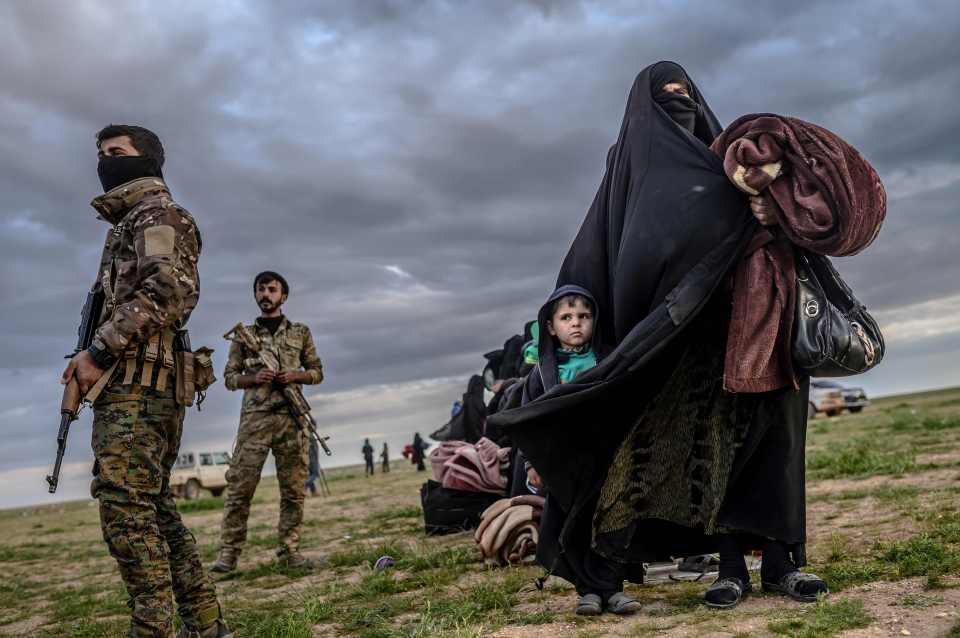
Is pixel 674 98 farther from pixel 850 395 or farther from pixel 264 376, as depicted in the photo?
pixel 850 395

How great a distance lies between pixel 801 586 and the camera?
3.45m

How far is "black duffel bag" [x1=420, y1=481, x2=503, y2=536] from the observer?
25.4 feet

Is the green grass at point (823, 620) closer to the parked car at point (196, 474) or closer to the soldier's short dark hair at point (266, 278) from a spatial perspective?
the soldier's short dark hair at point (266, 278)

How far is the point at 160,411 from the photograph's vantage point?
11.7 feet

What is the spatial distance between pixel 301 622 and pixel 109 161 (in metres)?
2.50

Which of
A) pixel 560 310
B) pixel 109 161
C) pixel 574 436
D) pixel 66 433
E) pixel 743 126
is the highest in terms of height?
pixel 109 161

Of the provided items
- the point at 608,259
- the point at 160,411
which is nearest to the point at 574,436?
the point at 608,259

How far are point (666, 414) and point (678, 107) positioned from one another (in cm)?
155

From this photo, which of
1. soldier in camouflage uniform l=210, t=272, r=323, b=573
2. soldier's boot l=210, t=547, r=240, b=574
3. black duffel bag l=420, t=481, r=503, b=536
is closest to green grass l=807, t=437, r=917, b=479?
black duffel bag l=420, t=481, r=503, b=536

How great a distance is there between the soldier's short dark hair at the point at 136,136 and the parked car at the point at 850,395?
3164cm

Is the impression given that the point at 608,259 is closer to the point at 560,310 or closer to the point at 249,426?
the point at 560,310

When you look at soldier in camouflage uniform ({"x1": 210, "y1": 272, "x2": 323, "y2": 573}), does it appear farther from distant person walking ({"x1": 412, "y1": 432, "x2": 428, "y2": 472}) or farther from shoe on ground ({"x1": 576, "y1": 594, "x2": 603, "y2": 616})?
distant person walking ({"x1": 412, "y1": 432, "x2": 428, "y2": 472})

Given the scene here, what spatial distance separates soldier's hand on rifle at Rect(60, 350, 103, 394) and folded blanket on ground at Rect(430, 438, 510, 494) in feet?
15.2

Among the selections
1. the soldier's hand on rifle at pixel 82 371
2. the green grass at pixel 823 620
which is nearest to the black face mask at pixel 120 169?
the soldier's hand on rifle at pixel 82 371
